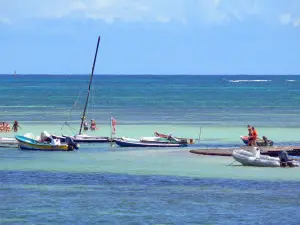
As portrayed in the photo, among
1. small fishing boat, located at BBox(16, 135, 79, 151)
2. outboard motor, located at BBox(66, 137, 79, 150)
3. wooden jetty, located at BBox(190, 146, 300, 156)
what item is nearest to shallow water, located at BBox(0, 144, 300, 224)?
wooden jetty, located at BBox(190, 146, 300, 156)

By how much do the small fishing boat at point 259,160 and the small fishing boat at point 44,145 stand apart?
14998 mm

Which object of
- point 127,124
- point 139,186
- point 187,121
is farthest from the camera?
point 187,121

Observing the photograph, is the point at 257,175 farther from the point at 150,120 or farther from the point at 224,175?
the point at 150,120

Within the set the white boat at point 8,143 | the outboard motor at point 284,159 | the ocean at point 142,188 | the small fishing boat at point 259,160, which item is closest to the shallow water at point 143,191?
the ocean at point 142,188

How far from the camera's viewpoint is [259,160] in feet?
180

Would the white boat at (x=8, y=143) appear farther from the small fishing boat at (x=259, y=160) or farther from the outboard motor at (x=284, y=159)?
the outboard motor at (x=284, y=159)

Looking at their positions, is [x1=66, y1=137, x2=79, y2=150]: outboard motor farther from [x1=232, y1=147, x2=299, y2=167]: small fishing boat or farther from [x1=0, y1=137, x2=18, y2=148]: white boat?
[x1=232, y1=147, x2=299, y2=167]: small fishing boat

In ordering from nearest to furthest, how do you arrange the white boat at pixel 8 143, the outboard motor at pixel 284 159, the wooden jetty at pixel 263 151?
the outboard motor at pixel 284 159
the wooden jetty at pixel 263 151
the white boat at pixel 8 143

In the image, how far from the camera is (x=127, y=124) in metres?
97.9

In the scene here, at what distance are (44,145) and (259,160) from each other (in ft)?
58.4

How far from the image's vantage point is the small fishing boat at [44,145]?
218 ft

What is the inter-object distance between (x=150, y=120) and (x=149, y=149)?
37353 millimetres

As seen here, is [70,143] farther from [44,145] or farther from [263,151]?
[263,151]

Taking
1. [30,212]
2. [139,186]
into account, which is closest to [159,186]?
[139,186]
